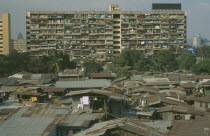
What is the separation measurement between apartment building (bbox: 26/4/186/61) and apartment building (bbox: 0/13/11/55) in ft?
12.9

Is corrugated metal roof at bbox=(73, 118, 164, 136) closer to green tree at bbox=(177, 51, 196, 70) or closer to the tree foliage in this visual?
the tree foliage

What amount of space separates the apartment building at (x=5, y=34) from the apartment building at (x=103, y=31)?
3.92 meters

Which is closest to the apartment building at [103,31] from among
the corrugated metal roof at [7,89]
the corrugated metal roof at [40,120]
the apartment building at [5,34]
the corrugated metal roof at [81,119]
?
the apartment building at [5,34]

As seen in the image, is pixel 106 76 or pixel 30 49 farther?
pixel 30 49

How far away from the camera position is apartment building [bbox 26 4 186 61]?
72750 millimetres

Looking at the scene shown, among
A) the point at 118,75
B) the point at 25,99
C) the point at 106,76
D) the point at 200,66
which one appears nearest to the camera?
the point at 25,99

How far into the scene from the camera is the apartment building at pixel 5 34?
71.8m

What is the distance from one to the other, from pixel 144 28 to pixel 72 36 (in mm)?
14159

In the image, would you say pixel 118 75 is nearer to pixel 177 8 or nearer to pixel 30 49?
pixel 30 49

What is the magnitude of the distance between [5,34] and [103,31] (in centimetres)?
1860

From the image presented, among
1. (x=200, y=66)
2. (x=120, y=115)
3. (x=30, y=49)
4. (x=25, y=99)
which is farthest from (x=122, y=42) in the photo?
(x=120, y=115)

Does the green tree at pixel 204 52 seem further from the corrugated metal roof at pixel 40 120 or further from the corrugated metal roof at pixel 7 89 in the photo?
the corrugated metal roof at pixel 40 120

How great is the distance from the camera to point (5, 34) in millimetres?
72312

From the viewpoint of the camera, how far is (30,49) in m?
72.8
